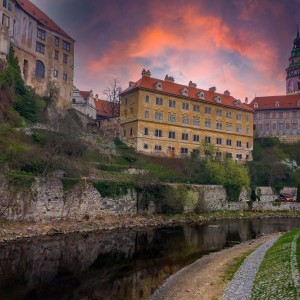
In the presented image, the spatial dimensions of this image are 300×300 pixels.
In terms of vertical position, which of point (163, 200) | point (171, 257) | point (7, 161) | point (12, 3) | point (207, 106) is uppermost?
point (12, 3)

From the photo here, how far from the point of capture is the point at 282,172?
61.8 metres

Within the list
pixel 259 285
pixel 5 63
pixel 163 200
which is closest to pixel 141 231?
pixel 163 200

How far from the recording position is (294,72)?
3809 inches

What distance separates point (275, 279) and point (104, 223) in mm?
21250

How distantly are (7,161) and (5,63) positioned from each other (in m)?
20.3

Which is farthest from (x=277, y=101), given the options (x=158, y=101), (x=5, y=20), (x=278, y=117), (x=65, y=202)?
(x=65, y=202)

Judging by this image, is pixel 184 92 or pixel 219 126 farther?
pixel 219 126

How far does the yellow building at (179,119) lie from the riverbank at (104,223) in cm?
1540

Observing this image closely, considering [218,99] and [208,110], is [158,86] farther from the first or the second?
[218,99]

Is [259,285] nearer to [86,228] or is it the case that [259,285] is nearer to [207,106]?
[86,228]

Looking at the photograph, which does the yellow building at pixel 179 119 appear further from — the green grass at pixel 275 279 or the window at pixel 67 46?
the green grass at pixel 275 279

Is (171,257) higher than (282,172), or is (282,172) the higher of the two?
(282,172)

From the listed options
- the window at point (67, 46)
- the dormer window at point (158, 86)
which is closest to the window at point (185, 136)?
the dormer window at point (158, 86)

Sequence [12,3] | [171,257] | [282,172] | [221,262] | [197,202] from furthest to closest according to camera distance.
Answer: [282,172] < [12,3] < [197,202] < [171,257] < [221,262]
